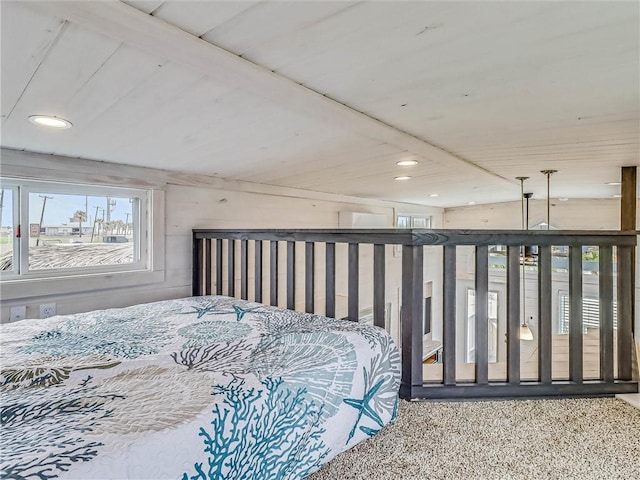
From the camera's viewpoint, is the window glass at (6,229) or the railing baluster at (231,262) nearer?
the window glass at (6,229)

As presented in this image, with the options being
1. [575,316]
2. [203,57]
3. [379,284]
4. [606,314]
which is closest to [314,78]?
[203,57]

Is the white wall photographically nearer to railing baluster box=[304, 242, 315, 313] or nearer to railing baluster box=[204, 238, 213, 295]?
railing baluster box=[204, 238, 213, 295]

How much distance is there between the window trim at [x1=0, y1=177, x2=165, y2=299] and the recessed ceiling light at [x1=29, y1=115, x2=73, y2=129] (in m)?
0.64

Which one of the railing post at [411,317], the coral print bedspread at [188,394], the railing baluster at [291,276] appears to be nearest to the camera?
the coral print bedspread at [188,394]

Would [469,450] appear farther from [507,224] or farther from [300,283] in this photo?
[507,224]

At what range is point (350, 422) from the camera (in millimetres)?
1278

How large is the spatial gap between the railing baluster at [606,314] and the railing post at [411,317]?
97 cm

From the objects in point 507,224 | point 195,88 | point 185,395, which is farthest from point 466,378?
point 507,224

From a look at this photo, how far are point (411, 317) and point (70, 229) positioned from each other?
219 cm

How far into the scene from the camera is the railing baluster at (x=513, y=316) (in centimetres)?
173

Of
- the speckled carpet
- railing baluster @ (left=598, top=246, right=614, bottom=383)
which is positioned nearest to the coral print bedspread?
the speckled carpet

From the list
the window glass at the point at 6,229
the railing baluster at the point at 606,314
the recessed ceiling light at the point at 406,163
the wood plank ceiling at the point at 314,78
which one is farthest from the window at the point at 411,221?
the window glass at the point at 6,229

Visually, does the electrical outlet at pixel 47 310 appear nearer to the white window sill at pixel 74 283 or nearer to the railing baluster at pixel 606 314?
the white window sill at pixel 74 283

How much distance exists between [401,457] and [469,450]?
0.90 ft
